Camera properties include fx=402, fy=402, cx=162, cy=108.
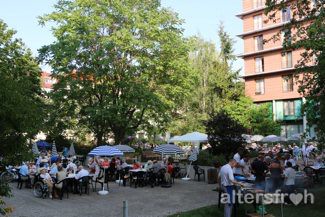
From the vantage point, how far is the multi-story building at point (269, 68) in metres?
56.9

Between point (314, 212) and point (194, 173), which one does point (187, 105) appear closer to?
point (194, 173)

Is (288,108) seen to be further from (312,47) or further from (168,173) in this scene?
(312,47)

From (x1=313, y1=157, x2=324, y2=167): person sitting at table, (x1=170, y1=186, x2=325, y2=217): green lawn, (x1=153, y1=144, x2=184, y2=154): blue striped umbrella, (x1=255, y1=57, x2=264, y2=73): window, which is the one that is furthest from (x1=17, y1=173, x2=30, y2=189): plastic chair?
(x1=255, y1=57, x2=264, y2=73): window

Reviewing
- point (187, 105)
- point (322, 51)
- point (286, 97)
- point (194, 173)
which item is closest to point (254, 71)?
point (286, 97)

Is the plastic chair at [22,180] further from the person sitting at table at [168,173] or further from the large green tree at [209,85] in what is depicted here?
the large green tree at [209,85]

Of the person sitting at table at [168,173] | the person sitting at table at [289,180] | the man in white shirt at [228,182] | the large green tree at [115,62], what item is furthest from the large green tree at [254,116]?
the man in white shirt at [228,182]

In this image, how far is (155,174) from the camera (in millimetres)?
20797

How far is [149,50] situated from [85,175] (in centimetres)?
1944

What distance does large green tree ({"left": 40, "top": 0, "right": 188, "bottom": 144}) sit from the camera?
33.5m

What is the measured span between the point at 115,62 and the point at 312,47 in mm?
22946

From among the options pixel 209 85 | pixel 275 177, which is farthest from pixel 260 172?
pixel 209 85

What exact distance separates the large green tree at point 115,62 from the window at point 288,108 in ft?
85.6

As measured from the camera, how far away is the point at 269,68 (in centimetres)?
6006

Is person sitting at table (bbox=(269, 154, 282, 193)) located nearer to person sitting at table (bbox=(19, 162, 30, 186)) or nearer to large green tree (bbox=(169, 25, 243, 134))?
person sitting at table (bbox=(19, 162, 30, 186))
